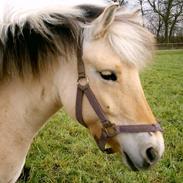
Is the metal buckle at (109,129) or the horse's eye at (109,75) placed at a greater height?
the horse's eye at (109,75)

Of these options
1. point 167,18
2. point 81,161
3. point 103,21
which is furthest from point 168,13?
point 103,21

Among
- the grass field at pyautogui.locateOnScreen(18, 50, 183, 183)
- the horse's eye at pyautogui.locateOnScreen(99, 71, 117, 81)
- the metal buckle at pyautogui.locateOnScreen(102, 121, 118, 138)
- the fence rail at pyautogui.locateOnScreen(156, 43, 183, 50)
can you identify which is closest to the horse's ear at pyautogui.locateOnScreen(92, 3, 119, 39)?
the horse's eye at pyautogui.locateOnScreen(99, 71, 117, 81)

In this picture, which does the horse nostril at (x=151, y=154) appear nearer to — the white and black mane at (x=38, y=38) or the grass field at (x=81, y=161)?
the white and black mane at (x=38, y=38)

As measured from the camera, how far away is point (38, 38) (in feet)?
7.23

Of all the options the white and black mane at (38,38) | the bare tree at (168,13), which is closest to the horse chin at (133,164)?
the white and black mane at (38,38)

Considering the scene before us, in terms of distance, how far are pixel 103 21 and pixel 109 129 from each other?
675mm

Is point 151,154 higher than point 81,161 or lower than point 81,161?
higher

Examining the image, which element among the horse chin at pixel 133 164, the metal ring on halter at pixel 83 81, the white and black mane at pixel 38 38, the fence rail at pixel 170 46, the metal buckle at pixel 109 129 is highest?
the white and black mane at pixel 38 38

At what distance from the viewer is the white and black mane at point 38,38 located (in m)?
2.17

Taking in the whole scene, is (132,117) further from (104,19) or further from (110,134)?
(104,19)

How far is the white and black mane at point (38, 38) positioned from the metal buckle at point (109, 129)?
1.76 feet

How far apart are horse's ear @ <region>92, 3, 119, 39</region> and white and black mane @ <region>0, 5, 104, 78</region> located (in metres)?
0.11

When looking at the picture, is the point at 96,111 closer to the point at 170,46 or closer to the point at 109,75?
the point at 109,75

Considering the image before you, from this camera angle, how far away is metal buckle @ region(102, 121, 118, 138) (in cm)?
210
